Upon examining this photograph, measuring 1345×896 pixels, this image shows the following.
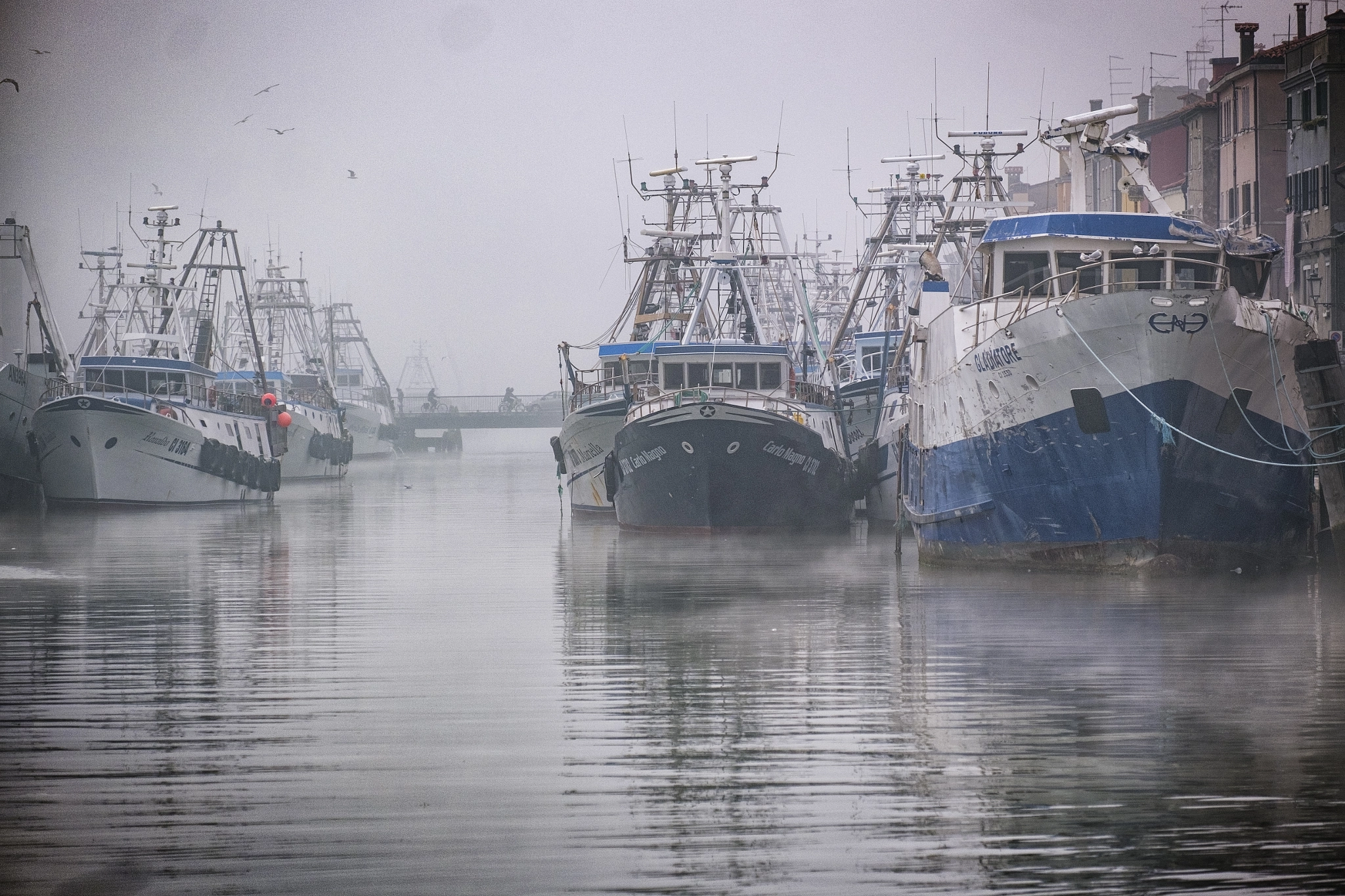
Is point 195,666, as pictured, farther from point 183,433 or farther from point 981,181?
point 183,433

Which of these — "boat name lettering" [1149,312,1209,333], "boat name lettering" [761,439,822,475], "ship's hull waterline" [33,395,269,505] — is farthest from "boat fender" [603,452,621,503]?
"boat name lettering" [1149,312,1209,333]

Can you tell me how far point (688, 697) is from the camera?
41.7 feet

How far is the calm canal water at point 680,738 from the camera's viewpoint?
794 cm

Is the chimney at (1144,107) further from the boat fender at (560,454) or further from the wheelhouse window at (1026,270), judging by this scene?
the wheelhouse window at (1026,270)

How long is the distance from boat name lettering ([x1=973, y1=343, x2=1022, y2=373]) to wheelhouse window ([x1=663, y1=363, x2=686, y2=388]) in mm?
13769

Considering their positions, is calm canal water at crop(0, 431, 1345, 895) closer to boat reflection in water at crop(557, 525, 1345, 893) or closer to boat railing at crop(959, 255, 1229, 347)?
boat reflection in water at crop(557, 525, 1345, 893)

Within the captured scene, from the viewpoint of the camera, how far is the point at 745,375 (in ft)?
116

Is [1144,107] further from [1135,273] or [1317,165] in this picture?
[1135,273]

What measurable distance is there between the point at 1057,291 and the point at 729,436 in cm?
1082

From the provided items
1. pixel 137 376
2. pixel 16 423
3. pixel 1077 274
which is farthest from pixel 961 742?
pixel 16 423

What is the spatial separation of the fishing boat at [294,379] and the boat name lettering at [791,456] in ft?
83.6

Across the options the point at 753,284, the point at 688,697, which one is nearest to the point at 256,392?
the point at 753,284

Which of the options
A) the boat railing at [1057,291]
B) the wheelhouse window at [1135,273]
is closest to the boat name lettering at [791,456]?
the boat railing at [1057,291]

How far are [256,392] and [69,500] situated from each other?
26180 millimetres
